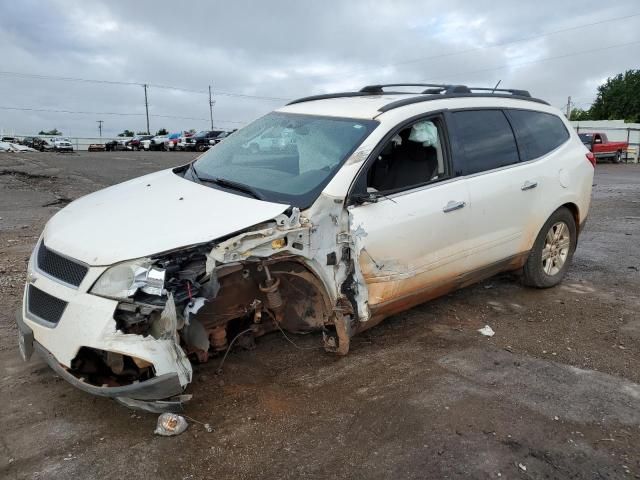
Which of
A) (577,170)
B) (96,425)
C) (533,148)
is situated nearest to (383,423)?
(96,425)

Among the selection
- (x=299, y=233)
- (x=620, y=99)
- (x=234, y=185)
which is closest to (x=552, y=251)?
(x=299, y=233)

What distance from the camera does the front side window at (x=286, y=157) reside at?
11.6ft

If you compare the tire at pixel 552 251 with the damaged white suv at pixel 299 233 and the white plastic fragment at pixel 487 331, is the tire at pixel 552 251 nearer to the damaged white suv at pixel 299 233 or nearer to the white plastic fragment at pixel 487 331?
the damaged white suv at pixel 299 233

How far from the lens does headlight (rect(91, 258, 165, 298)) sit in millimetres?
2770

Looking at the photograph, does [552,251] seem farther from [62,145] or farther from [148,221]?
[62,145]

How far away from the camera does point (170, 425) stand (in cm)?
299

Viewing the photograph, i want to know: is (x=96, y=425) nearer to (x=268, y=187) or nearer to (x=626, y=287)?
(x=268, y=187)

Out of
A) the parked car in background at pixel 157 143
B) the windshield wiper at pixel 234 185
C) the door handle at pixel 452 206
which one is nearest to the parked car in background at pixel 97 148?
the parked car in background at pixel 157 143

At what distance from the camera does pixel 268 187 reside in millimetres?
3588

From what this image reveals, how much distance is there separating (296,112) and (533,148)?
216 cm

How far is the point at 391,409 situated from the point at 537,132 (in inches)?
123

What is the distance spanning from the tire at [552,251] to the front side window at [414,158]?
4.99 feet

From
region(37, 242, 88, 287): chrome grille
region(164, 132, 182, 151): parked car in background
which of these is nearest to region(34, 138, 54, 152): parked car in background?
region(164, 132, 182, 151): parked car in background

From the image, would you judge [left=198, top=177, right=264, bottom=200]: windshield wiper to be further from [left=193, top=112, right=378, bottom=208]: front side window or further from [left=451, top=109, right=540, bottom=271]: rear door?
[left=451, top=109, right=540, bottom=271]: rear door
